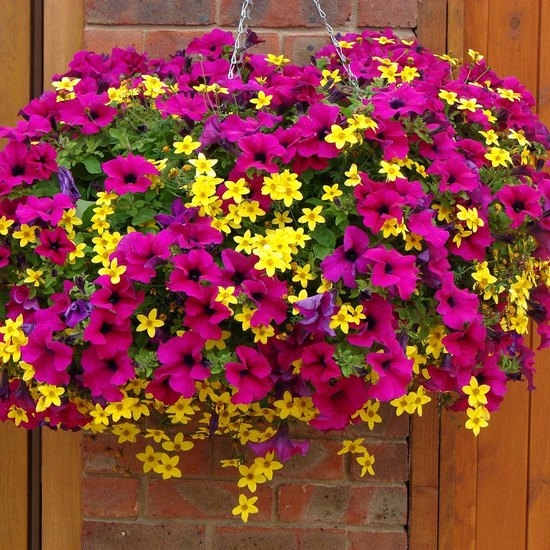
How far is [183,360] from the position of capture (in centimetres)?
104

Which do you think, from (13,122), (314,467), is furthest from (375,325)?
(13,122)

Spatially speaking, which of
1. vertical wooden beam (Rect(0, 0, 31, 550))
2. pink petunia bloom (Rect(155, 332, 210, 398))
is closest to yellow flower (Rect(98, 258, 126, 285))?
pink petunia bloom (Rect(155, 332, 210, 398))

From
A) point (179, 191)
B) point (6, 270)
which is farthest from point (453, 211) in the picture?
point (6, 270)

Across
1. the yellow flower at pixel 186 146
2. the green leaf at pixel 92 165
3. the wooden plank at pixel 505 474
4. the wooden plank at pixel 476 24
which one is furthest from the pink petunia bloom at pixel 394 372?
the wooden plank at pixel 476 24

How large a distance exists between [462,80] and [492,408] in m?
0.59

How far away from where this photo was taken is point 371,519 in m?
1.67

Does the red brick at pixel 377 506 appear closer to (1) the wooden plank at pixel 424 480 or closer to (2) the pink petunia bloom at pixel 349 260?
(1) the wooden plank at pixel 424 480

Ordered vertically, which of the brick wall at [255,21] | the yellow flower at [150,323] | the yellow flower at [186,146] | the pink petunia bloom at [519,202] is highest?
the brick wall at [255,21]

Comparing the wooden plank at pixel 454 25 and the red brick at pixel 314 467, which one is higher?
the wooden plank at pixel 454 25

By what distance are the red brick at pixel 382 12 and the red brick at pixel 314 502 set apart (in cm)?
95

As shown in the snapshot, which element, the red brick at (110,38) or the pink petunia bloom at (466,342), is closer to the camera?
the pink petunia bloom at (466,342)

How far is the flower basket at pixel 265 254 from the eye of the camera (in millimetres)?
1038

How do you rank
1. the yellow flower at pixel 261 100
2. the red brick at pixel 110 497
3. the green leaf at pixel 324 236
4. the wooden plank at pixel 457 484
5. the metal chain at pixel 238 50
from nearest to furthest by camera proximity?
the green leaf at pixel 324 236 < the yellow flower at pixel 261 100 < the metal chain at pixel 238 50 < the red brick at pixel 110 497 < the wooden plank at pixel 457 484

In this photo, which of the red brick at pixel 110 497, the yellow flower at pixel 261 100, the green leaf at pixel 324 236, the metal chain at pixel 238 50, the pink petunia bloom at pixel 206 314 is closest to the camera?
the pink petunia bloom at pixel 206 314
